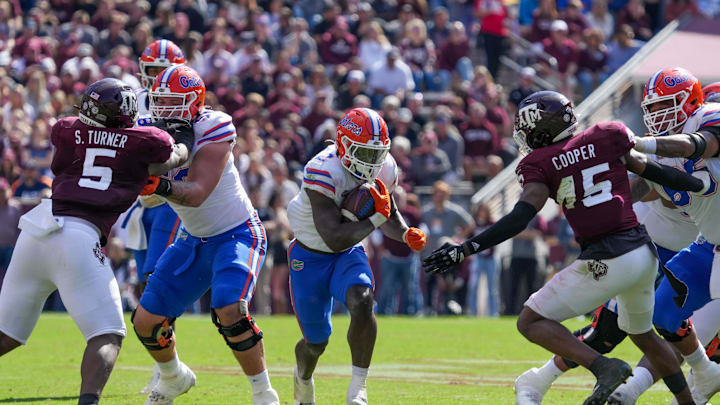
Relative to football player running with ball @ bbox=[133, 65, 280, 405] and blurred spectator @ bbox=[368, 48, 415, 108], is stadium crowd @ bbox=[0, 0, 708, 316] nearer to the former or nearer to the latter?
blurred spectator @ bbox=[368, 48, 415, 108]

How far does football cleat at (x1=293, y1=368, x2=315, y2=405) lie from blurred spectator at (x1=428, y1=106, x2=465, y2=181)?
34.2 ft

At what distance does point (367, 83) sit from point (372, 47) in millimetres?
758

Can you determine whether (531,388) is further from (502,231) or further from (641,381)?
(502,231)

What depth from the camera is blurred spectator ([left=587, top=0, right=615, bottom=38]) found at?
65.5 ft

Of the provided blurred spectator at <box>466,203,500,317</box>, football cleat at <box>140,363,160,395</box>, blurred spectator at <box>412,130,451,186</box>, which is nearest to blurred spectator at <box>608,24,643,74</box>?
blurred spectator at <box>412,130,451,186</box>

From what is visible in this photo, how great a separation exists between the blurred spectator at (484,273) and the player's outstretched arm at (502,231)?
9.42 metres

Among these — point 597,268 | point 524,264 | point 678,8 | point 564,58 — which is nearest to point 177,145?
point 597,268

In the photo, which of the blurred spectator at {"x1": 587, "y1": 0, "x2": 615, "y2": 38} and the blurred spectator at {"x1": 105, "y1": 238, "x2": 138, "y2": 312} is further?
the blurred spectator at {"x1": 587, "y1": 0, "x2": 615, "y2": 38}

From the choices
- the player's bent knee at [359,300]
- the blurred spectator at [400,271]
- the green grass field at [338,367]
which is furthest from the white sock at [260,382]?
the blurred spectator at [400,271]

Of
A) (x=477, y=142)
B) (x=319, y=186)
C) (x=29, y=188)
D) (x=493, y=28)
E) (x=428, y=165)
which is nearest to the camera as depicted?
(x=319, y=186)

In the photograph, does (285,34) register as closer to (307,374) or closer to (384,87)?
(384,87)

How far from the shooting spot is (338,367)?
32.9ft

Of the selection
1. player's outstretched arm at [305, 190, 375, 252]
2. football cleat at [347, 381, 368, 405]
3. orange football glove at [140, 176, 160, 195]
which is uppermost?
orange football glove at [140, 176, 160, 195]

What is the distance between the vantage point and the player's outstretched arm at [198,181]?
20.5 feet
